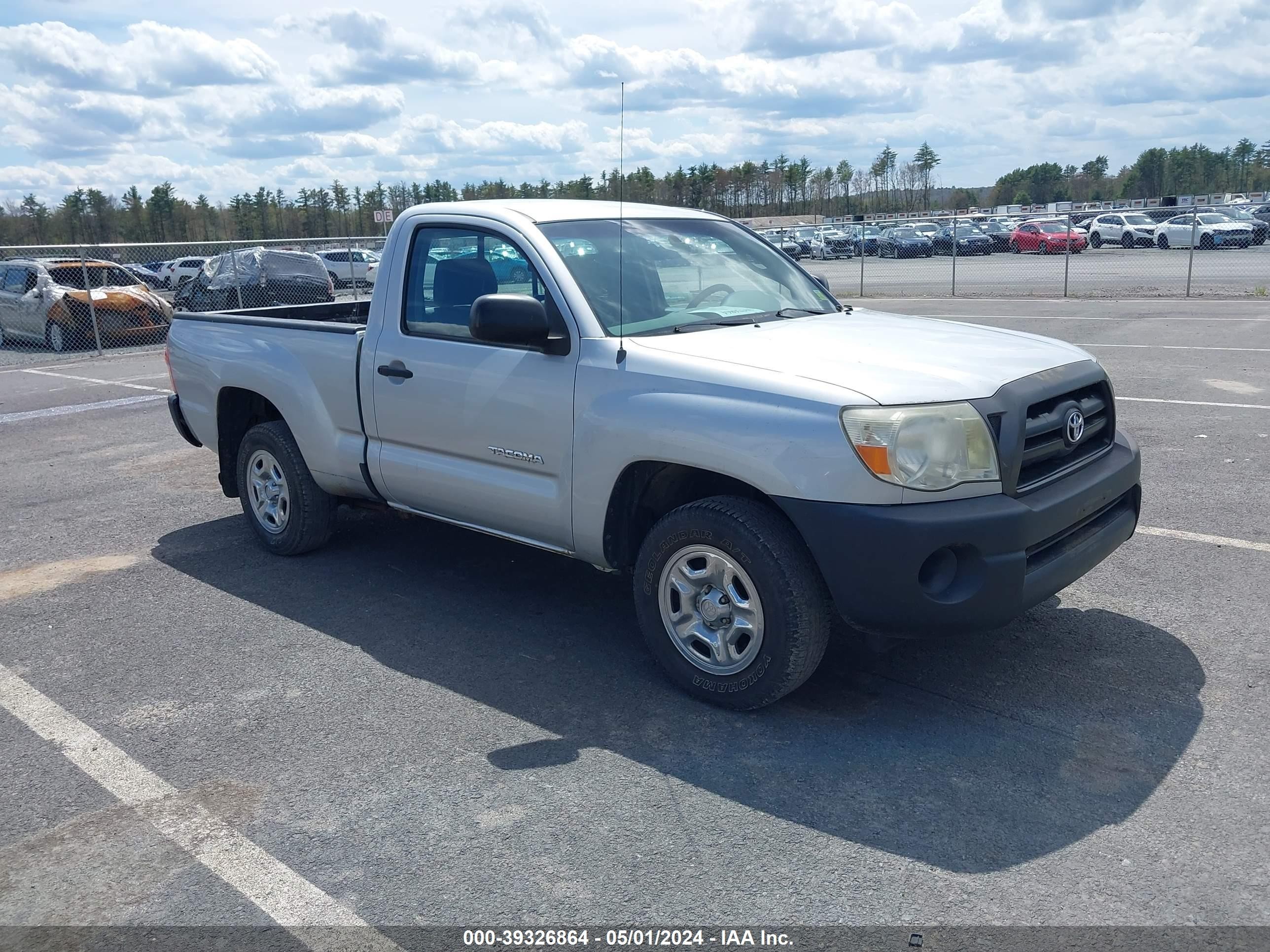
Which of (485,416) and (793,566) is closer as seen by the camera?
(793,566)

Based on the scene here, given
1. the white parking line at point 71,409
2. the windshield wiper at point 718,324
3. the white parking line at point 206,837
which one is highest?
the windshield wiper at point 718,324

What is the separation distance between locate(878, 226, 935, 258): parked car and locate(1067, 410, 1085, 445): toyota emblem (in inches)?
1614

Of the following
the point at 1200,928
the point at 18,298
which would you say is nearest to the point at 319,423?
the point at 1200,928

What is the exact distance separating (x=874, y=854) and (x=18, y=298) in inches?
812

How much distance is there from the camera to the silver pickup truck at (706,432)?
12.4 feet

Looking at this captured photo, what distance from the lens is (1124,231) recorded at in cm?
4356

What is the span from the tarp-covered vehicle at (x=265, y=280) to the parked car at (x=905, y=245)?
29.2 meters

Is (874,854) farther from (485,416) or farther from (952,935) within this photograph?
(485,416)

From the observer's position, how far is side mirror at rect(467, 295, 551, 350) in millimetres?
4406

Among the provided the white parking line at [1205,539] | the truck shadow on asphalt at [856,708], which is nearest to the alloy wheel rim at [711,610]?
the truck shadow on asphalt at [856,708]

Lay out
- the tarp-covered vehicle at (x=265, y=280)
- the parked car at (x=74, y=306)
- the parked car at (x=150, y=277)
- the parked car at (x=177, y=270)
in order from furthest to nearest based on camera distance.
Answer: the parked car at (x=177, y=270) < the parked car at (x=150, y=277) < the tarp-covered vehicle at (x=265, y=280) < the parked car at (x=74, y=306)

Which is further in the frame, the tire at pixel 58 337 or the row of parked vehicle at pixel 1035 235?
the row of parked vehicle at pixel 1035 235

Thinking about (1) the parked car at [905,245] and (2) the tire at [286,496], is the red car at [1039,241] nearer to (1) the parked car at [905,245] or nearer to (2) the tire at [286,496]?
(1) the parked car at [905,245]

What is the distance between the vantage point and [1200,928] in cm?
285
